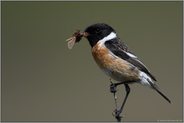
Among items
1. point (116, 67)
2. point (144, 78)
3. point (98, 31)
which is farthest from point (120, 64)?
point (98, 31)

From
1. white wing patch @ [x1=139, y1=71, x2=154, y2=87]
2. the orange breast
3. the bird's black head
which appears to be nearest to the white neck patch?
the bird's black head

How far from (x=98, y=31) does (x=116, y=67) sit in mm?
588

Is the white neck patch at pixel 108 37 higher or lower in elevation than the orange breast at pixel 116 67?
higher

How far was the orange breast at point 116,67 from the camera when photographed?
7488 millimetres

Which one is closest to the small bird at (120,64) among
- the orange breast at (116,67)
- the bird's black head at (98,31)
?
the orange breast at (116,67)

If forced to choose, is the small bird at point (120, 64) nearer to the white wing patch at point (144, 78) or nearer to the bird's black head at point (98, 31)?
the white wing patch at point (144, 78)

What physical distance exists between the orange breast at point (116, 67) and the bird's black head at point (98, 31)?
27 centimetres

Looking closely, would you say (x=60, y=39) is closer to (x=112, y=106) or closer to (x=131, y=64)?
(x=112, y=106)

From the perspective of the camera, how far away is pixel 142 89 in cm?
1249

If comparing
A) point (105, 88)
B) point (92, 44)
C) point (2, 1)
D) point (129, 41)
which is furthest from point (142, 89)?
point (2, 1)

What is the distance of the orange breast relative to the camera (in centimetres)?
749

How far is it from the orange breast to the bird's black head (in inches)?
10.6

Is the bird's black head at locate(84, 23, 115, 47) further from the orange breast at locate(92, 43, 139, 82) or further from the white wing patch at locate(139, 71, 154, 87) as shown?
the white wing patch at locate(139, 71, 154, 87)

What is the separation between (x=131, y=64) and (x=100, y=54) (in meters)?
0.41
